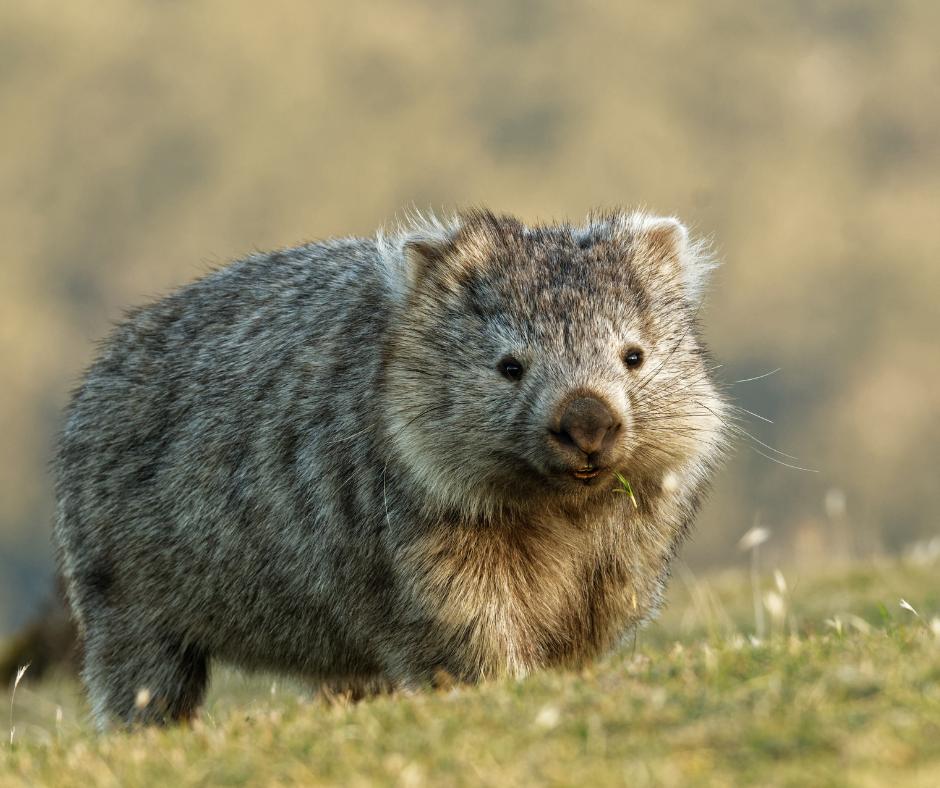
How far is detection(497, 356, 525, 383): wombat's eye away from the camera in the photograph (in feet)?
20.3

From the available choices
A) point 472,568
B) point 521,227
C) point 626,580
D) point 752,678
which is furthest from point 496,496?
point 752,678

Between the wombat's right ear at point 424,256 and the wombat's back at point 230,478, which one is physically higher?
the wombat's right ear at point 424,256

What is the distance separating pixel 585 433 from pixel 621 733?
2054 mm

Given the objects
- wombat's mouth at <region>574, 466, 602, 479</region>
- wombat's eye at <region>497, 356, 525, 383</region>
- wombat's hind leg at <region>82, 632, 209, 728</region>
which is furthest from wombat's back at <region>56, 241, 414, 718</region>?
wombat's mouth at <region>574, 466, 602, 479</region>

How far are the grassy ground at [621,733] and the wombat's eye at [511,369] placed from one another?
165cm

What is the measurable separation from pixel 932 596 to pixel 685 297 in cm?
679

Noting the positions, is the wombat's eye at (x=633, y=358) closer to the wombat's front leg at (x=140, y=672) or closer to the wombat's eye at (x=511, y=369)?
the wombat's eye at (x=511, y=369)

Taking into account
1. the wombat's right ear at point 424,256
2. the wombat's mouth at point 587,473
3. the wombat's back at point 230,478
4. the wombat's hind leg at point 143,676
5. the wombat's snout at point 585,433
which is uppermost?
the wombat's right ear at point 424,256

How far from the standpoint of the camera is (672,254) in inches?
279

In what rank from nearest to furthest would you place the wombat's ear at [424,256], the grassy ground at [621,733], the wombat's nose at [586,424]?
1. the grassy ground at [621,733]
2. the wombat's nose at [586,424]
3. the wombat's ear at [424,256]

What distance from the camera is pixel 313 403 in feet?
23.1

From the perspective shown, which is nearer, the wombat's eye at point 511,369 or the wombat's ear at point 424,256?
the wombat's eye at point 511,369

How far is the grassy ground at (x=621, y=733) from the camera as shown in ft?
11.3

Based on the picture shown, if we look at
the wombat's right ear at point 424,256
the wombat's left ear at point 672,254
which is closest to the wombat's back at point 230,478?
the wombat's right ear at point 424,256
